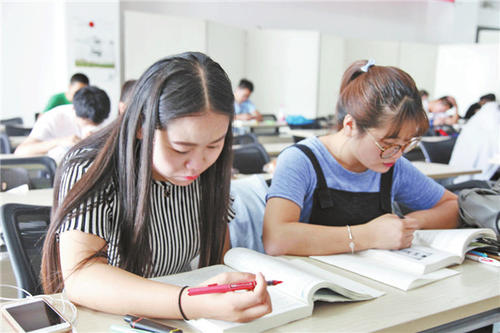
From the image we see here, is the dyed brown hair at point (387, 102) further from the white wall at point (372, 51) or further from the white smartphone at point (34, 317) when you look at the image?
the white wall at point (372, 51)

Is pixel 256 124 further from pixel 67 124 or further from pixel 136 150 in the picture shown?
pixel 136 150

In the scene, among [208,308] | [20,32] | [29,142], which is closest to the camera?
[208,308]

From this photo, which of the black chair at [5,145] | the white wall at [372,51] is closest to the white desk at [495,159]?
the black chair at [5,145]

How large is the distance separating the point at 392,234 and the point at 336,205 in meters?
0.26

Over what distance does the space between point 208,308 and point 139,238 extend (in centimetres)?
34

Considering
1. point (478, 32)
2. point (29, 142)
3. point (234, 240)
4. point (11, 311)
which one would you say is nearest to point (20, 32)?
point (29, 142)

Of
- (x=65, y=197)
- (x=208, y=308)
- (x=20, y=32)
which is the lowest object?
(x=208, y=308)

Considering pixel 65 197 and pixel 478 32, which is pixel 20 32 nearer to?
pixel 65 197

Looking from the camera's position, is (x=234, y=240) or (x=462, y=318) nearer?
→ (x=462, y=318)

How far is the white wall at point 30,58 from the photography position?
635 cm

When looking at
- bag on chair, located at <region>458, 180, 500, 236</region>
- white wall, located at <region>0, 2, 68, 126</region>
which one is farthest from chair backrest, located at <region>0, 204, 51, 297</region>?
white wall, located at <region>0, 2, 68, 126</region>

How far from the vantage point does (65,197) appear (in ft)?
3.46

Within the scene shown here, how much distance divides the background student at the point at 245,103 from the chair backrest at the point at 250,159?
386 cm

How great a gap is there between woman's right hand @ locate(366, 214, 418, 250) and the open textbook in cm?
2
